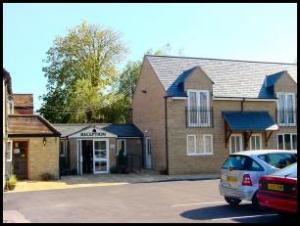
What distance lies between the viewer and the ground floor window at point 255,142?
2940 cm

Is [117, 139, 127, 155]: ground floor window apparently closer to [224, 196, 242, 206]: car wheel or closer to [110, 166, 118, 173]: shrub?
[110, 166, 118, 173]: shrub

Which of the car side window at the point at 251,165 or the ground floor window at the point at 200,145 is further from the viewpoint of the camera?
the ground floor window at the point at 200,145

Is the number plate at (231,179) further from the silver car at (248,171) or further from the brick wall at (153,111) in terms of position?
the brick wall at (153,111)

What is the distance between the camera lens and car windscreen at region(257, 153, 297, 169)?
12.8m

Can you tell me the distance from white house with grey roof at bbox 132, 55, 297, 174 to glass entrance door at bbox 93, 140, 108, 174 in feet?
10.5

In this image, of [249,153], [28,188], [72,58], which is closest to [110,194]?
[28,188]

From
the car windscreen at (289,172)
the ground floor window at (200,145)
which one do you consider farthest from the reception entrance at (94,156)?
the car windscreen at (289,172)

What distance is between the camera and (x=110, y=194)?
1762 centimetres

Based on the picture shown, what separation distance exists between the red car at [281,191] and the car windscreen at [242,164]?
6.14ft

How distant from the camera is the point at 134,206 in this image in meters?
14.0

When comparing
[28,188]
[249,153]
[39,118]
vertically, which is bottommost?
[28,188]

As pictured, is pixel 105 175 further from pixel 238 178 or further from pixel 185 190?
pixel 238 178

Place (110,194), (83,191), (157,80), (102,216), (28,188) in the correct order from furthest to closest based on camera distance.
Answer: (157,80) < (28,188) < (83,191) < (110,194) < (102,216)

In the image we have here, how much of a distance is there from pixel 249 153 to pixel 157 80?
16.1 m
